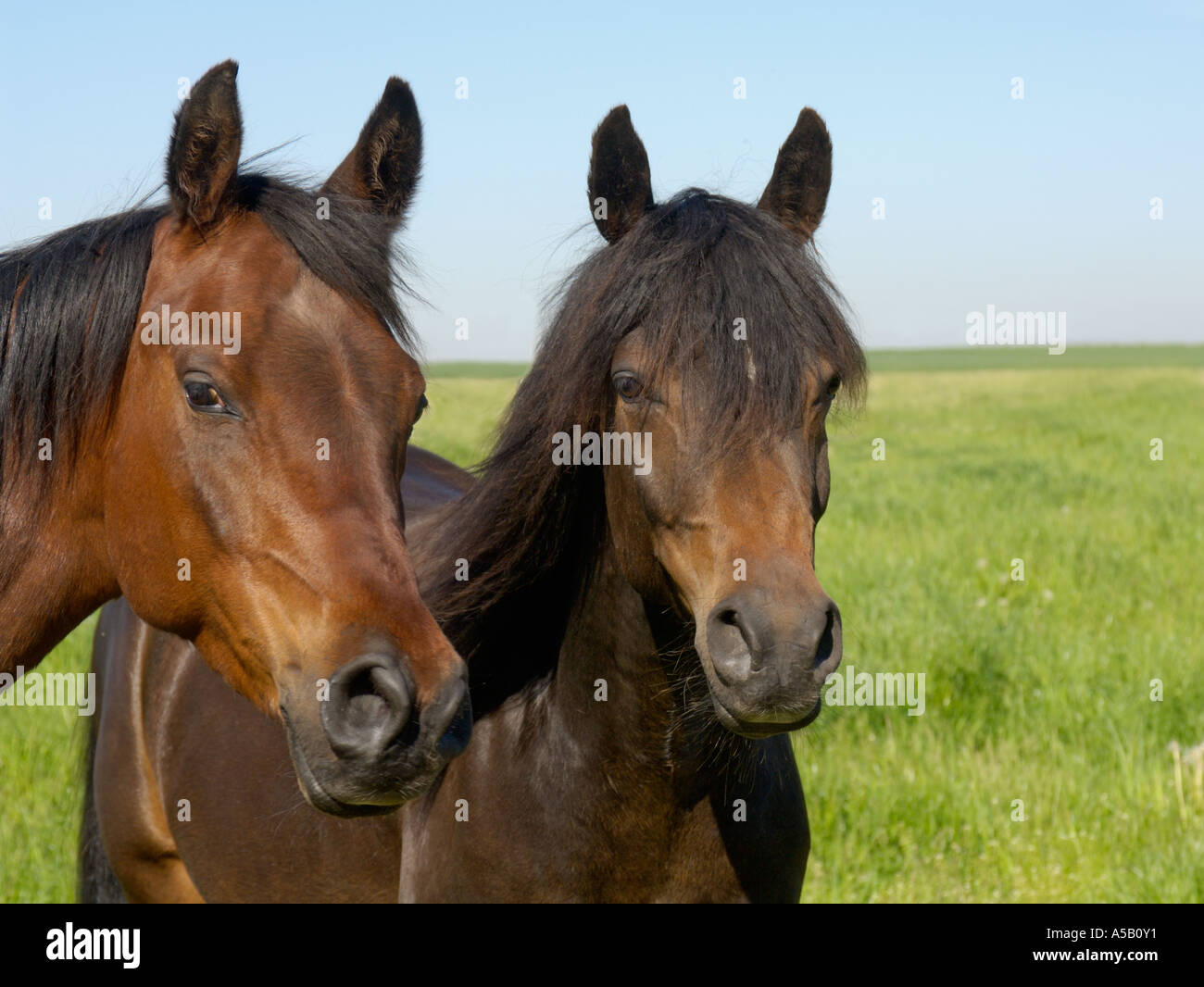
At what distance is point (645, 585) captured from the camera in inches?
109

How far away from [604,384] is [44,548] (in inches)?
56.1

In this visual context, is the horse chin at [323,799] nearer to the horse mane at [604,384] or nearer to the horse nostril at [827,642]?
the horse nostril at [827,642]

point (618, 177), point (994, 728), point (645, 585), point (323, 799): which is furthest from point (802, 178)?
point (994, 728)

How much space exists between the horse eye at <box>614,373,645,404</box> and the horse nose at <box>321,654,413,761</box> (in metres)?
1.05

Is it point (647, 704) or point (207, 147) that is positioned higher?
point (207, 147)

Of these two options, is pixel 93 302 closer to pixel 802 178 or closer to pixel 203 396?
pixel 203 396

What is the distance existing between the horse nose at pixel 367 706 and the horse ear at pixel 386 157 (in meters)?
1.34

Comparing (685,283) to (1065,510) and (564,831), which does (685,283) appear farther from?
(1065,510)

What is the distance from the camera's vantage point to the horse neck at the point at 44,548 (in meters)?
2.55

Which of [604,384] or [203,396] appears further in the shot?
[604,384]

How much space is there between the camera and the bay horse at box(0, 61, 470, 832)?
206 centimetres

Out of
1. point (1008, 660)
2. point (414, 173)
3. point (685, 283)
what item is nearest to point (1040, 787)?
point (1008, 660)
